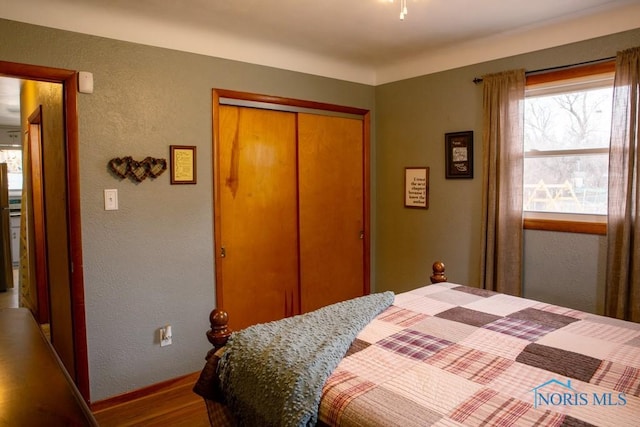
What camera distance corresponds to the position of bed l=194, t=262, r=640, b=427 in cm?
112

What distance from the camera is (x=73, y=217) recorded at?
8.07 ft

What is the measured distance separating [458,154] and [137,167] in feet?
7.70

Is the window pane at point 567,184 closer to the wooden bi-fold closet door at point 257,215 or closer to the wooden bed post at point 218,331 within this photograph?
the wooden bi-fold closet door at point 257,215

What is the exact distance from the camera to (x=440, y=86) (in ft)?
11.4

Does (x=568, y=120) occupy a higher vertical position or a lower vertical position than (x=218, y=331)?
higher

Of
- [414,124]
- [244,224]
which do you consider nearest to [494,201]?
[414,124]

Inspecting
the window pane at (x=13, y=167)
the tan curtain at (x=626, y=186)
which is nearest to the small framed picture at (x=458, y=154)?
the tan curtain at (x=626, y=186)

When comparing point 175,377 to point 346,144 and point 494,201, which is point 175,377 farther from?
point 494,201

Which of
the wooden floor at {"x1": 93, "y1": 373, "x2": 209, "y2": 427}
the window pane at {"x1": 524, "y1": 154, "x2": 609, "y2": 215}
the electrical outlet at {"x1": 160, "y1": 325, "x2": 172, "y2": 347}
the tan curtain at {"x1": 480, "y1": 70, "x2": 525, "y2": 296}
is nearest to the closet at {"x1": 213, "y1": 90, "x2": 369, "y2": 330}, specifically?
the electrical outlet at {"x1": 160, "y1": 325, "x2": 172, "y2": 347}

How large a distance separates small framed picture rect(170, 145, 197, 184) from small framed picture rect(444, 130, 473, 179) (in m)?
1.96

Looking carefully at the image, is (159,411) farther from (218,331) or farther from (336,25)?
(336,25)

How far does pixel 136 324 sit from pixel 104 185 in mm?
895

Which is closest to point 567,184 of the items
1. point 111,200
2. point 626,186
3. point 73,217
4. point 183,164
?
point 626,186

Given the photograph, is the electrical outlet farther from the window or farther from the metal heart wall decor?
the window
